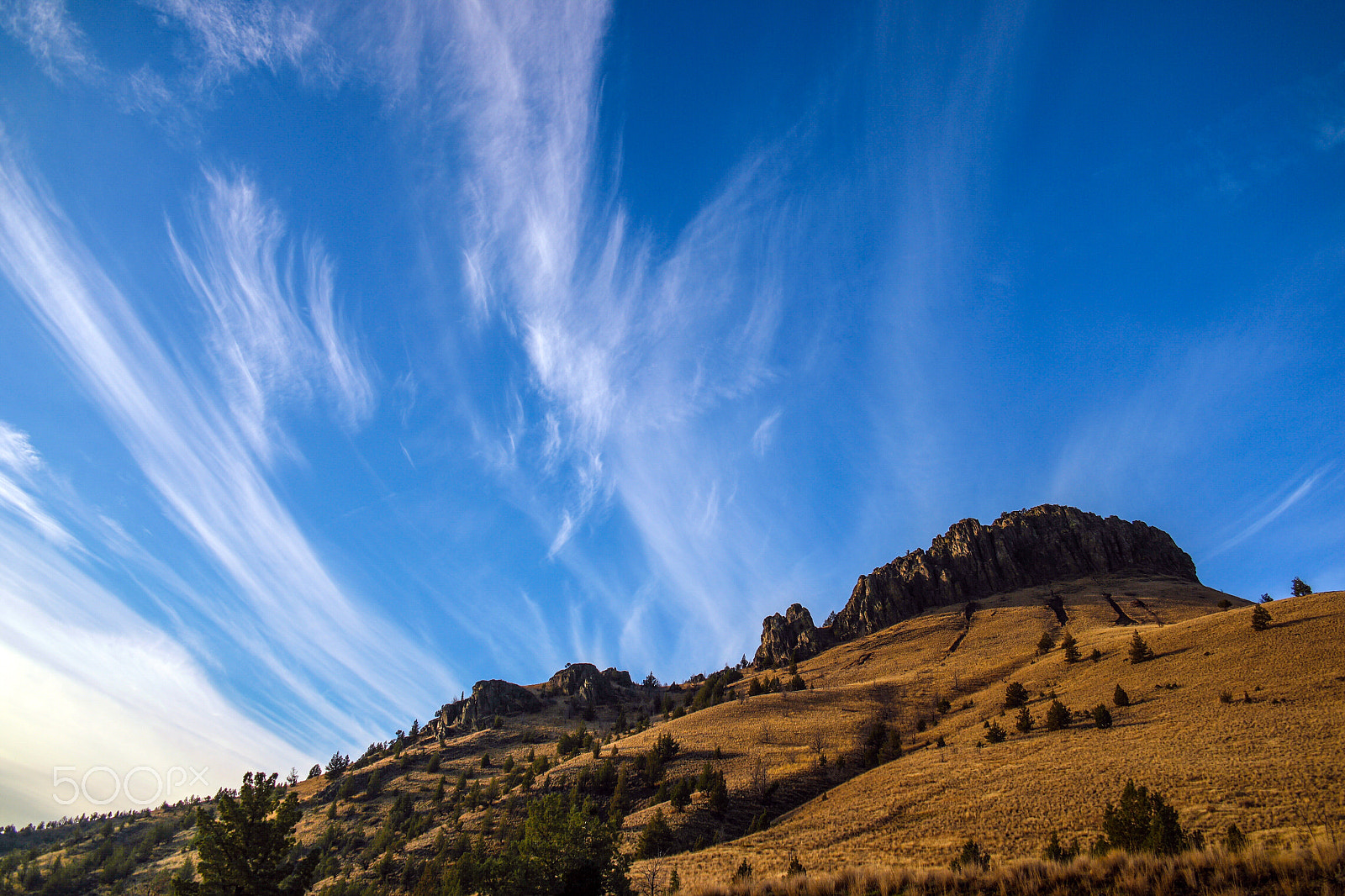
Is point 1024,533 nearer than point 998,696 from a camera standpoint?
No

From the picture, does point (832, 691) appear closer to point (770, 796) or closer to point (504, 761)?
point (770, 796)

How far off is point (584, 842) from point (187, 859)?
75.7 metres

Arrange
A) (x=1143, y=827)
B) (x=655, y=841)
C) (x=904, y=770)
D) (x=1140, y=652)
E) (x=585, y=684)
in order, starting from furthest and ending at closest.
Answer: (x=585, y=684)
(x=1140, y=652)
(x=904, y=770)
(x=655, y=841)
(x=1143, y=827)

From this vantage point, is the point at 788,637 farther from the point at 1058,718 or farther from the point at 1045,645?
the point at 1058,718

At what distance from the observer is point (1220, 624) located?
60.8 m

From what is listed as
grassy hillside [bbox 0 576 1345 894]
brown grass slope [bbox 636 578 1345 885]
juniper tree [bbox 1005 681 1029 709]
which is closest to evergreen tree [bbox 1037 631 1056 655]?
grassy hillside [bbox 0 576 1345 894]

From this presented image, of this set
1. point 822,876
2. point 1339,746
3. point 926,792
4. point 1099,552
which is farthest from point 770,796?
point 1099,552

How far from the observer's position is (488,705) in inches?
4692

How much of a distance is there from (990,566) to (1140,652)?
8201 centimetres

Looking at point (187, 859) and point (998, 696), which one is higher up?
point (998, 696)

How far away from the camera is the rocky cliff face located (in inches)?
5108

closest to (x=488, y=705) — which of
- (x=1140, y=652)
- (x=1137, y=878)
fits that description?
(x=1140, y=652)

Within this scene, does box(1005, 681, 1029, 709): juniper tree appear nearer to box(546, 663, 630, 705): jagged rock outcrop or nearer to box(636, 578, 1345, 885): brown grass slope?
box(636, 578, 1345, 885): brown grass slope

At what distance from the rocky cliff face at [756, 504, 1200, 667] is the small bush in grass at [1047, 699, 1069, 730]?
290 feet
